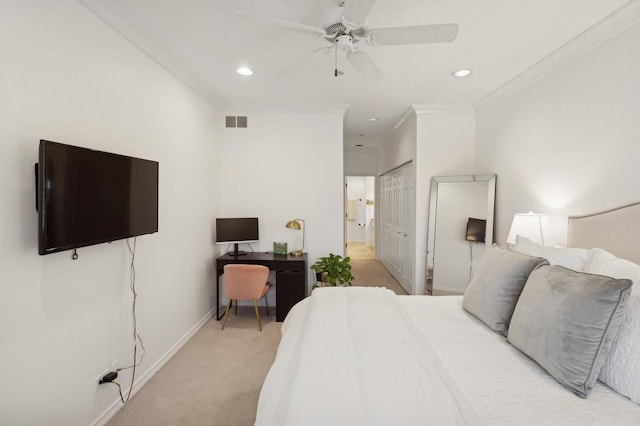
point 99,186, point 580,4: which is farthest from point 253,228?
point 580,4

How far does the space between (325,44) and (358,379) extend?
2.43 meters

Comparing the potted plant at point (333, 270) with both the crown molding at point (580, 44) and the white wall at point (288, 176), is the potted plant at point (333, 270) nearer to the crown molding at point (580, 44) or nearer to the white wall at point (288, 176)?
the white wall at point (288, 176)

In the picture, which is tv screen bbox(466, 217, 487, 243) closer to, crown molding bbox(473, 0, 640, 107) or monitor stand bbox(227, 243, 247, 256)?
crown molding bbox(473, 0, 640, 107)

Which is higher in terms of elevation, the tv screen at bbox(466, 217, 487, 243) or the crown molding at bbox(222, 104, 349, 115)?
the crown molding at bbox(222, 104, 349, 115)

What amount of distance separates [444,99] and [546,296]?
9.55ft

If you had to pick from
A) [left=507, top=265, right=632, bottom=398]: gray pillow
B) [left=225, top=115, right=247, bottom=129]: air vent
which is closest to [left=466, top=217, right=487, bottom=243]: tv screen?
[left=507, top=265, right=632, bottom=398]: gray pillow

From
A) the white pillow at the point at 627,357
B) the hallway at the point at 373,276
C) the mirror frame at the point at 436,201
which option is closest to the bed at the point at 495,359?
the white pillow at the point at 627,357

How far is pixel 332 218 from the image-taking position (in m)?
4.01

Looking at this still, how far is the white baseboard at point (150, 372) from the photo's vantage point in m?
1.90

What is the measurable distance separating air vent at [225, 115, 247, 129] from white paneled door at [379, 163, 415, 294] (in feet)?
7.96

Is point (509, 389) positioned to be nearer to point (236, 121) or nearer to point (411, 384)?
point (411, 384)

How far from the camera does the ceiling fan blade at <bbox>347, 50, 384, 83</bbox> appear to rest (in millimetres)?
1978

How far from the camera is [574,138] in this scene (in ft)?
7.63

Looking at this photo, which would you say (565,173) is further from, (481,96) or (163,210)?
(163,210)
